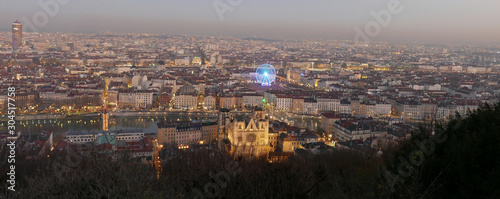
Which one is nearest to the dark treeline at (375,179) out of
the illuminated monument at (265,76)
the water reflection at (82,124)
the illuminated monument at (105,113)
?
the illuminated monument at (105,113)

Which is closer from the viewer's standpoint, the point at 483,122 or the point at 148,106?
the point at 483,122

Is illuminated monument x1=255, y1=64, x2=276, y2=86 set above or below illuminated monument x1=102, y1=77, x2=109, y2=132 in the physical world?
above

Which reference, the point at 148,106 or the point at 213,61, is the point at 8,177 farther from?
the point at 213,61

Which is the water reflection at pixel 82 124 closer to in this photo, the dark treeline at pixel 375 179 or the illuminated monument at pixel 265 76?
the dark treeline at pixel 375 179

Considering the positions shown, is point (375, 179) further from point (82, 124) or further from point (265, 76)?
point (265, 76)

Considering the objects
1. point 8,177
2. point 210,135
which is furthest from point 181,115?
point 8,177

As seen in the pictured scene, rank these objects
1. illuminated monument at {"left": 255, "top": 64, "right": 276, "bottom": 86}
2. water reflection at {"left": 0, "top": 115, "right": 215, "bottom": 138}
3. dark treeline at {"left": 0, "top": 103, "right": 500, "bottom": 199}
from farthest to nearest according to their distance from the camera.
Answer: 1. illuminated monument at {"left": 255, "top": 64, "right": 276, "bottom": 86}
2. water reflection at {"left": 0, "top": 115, "right": 215, "bottom": 138}
3. dark treeline at {"left": 0, "top": 103, "right": 500, "bottom": 199}

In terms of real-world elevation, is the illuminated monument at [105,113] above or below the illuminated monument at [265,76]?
below

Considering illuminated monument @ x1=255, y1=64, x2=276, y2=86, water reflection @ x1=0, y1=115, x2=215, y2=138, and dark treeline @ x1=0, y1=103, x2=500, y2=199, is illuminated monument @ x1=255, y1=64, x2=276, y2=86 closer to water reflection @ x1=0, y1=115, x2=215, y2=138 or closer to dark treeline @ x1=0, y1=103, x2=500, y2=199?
Result: water reflection @ x1=0, y1=115, x2=215, y2=138

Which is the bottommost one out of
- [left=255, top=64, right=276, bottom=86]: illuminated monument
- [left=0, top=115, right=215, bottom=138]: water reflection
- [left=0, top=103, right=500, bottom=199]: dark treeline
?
[left=0, top=115, right=215, bottom=138]: water reflection

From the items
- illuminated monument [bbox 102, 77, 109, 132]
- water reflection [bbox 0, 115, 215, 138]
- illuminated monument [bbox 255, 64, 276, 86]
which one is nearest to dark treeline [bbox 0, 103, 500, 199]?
illuminated monument [bbox 102, 77, 109, 132]

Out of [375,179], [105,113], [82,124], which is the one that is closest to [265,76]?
[105,113]
